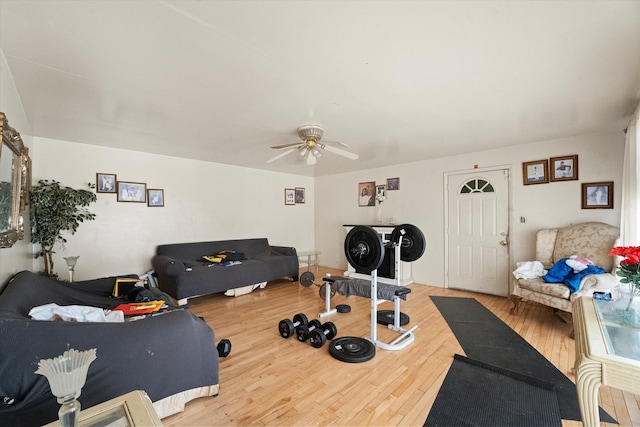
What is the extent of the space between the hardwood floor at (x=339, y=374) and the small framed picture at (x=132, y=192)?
2109 mm

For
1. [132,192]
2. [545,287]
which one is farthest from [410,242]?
[132,192]

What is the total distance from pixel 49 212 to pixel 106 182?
3.07 ft

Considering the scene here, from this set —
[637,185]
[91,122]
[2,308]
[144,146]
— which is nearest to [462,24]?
[637,185]

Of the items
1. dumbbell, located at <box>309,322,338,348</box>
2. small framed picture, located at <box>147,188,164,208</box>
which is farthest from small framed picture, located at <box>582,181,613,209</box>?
small framed picture, located at <box>147,188,164,208</box>

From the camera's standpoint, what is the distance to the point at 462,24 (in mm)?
1482

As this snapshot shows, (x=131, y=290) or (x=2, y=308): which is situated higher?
(x=2, y=308)

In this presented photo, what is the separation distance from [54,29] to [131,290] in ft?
8.41

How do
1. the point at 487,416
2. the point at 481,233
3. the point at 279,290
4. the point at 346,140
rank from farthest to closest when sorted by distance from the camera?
the point at 279,290 → the point at 481,233 → the point at 346,140 → the point at 487,416

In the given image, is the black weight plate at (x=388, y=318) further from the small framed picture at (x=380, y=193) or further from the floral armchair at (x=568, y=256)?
the small framed picture at (x=380, y=193)

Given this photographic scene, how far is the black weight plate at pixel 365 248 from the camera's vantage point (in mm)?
2484

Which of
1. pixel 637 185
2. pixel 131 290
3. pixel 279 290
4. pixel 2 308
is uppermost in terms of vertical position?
pixel 637 185

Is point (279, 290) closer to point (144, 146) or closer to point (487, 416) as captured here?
point (144, 146)

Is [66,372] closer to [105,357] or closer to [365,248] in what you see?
[105,357]

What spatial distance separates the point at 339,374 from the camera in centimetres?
221
